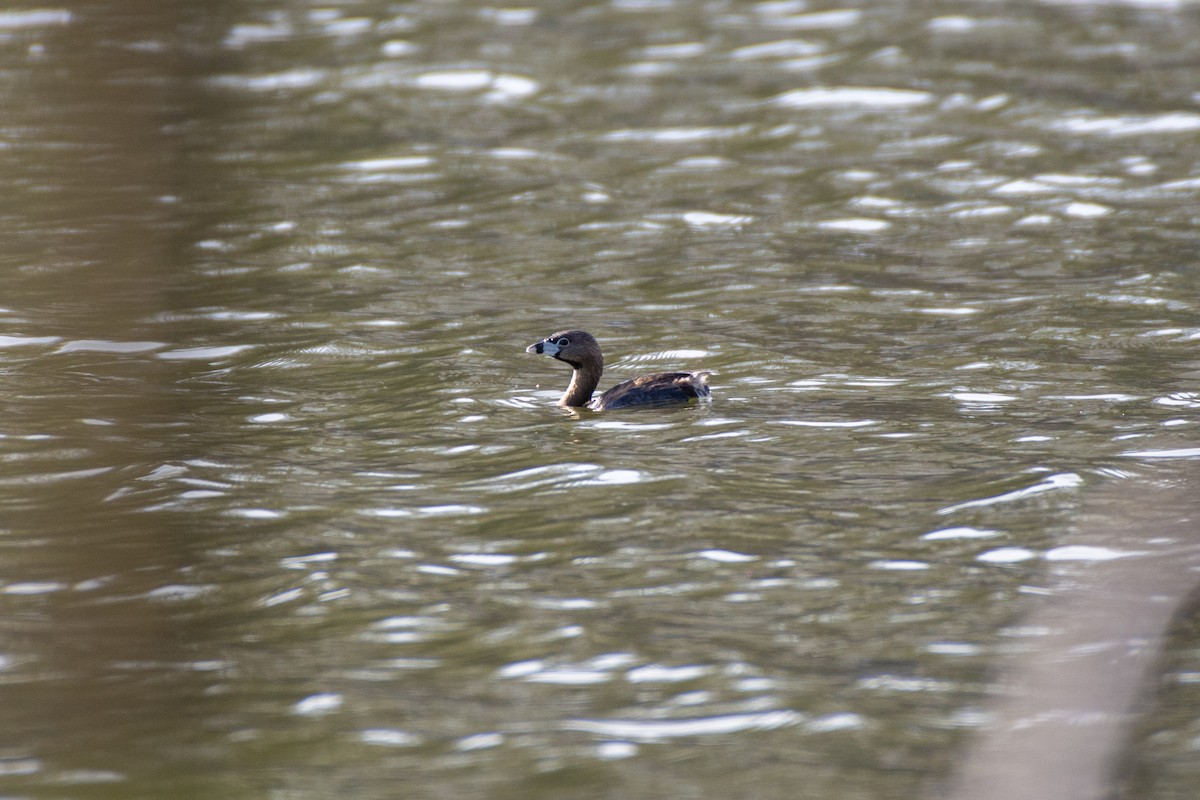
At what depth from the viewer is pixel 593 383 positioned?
1073cm

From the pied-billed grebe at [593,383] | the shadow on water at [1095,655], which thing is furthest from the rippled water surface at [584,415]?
the pied-billed grebe at [593,383]

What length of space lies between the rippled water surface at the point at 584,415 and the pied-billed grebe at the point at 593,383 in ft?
0.67

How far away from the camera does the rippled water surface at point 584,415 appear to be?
661 cm

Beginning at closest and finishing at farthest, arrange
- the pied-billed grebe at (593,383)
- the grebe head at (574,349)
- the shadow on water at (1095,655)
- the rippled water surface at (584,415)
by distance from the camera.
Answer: the shadow on water at (1095,655) → the rippled water surface at (584,415) → the pied-billed grebe at (593,383) → the grebe head at (574,349)

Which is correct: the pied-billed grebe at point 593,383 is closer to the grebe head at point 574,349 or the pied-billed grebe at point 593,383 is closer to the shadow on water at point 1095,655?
the grebe head at point 574,349

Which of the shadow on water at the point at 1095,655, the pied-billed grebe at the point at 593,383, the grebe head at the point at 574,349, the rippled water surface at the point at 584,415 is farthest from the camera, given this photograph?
the grebe head at the point at 574,349

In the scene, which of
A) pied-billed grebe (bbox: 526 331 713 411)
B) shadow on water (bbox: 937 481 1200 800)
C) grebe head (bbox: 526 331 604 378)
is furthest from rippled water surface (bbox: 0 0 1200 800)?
grebe head (bbox: 526 331 604 378)

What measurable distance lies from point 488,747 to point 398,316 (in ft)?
22.6

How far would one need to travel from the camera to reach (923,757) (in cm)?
623

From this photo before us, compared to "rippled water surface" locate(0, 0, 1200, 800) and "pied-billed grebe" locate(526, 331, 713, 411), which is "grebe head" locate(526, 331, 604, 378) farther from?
"rippled water surface" locate(0, 0, 1200, 800)

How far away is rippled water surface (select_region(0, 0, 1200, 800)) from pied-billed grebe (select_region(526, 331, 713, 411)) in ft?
0.67

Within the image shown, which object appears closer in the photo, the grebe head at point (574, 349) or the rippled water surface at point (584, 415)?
the rippled water surface at point (584, 415)

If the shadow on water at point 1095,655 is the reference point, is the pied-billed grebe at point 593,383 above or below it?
above

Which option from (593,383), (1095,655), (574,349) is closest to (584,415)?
(593,383)
